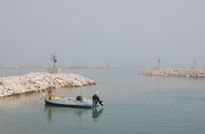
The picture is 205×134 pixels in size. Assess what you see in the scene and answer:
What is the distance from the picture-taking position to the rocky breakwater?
27275 millimetres

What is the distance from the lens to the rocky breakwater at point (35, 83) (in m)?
27.3

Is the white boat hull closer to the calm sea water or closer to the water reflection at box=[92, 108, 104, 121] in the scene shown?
the calm sea water

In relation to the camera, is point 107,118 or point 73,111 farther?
point 73,111

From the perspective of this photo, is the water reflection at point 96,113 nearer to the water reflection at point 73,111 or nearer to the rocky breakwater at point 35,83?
the water reflection at point 73,111

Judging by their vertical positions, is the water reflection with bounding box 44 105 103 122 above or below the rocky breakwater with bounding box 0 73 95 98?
below

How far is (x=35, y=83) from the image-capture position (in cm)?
3127

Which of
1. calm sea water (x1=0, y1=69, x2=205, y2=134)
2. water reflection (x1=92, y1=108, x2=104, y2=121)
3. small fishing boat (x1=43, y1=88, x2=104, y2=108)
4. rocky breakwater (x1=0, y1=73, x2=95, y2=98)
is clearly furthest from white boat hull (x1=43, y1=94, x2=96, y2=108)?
rocky breakwater (x1=0, y1=73, x2=95, y2=98)

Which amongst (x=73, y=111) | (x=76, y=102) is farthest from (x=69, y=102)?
(x=73, y=111)

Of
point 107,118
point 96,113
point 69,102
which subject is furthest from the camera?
point 69,102

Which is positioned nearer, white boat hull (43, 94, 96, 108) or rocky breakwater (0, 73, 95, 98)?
white boat hull (43, 94, 96, 108)

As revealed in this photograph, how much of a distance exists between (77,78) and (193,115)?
71.4 ft

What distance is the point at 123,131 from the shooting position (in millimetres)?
15297

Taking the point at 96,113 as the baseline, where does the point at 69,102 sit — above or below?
above

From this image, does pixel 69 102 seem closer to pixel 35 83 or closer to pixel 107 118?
pixel 107 118
